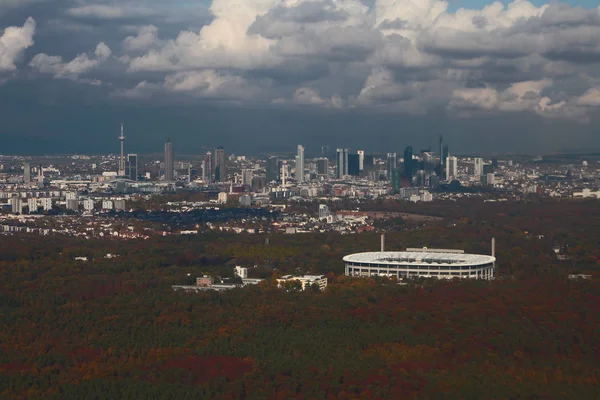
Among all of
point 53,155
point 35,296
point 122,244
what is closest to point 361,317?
point 35,296

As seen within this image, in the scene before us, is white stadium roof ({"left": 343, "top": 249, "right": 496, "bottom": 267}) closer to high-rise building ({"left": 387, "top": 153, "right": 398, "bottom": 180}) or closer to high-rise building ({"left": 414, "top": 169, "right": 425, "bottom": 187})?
high-rise building ({"left": 414, "top": 169, "right": 425, "bottom": 187})

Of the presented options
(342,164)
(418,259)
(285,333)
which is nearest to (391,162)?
(342,164)

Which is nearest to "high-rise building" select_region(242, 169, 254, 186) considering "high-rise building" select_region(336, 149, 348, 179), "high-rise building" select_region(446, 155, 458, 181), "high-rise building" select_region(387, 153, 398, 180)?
"high-rise building" select_region(336, 149, 348, 179)

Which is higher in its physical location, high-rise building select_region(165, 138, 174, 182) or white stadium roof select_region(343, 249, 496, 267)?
high-rise building select_region(165, 138, 174, 182)

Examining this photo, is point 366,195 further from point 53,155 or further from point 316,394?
point 53,155

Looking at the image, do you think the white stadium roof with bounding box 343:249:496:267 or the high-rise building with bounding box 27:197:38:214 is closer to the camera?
the white stadium roof with bounding box 343:249:496:267

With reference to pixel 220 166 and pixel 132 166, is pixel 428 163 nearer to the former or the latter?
pixel 220 166
